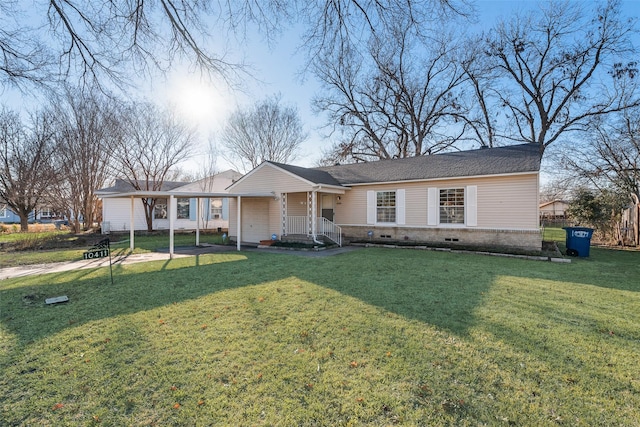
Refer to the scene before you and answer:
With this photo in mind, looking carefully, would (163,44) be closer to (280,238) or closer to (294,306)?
(294,306)

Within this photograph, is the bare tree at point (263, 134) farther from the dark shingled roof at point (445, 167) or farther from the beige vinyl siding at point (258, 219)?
the beige vinyl siding at point (258, 219)

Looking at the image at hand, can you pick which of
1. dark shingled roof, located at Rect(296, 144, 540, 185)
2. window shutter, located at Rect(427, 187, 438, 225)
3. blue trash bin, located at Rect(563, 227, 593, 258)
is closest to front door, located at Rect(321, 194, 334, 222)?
dark shingled roof, located at Rect(296, 144, 540, 185)

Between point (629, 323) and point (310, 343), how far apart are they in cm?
436

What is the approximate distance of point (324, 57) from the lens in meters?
4.31

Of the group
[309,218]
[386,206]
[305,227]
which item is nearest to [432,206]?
[386,206]

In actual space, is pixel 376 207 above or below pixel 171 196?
below

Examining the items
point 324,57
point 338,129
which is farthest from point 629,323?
point 338,129

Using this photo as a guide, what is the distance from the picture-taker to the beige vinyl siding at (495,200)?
10.8 metres

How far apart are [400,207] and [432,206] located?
136 cm

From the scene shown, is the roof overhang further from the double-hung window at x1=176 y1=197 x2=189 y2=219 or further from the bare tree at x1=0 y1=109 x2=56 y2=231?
the bare tree at x1=0 y1=109 x2=56 y2=231

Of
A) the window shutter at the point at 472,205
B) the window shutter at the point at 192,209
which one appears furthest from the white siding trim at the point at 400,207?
the window shutter at the point at 192,209

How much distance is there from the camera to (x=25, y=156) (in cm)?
1881

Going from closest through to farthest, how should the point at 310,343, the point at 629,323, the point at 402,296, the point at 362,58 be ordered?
the point at 310,343 < the point at 629,323 < the point at 362,58 < the point at 402,296

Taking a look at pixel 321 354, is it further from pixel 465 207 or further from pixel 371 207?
pixel 371 207
